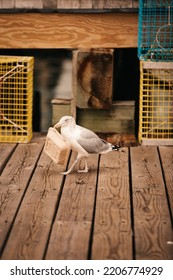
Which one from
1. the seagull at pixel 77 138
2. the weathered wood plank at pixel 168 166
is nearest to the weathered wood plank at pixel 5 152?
the seagull at pixel 77 138

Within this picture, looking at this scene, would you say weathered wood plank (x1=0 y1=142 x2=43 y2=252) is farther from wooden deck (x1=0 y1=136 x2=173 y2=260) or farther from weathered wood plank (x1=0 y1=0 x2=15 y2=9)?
weathered wood plank (x1=0 y1=0 x2=15 y2=9)

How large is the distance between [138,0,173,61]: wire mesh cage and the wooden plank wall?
8.3 inches

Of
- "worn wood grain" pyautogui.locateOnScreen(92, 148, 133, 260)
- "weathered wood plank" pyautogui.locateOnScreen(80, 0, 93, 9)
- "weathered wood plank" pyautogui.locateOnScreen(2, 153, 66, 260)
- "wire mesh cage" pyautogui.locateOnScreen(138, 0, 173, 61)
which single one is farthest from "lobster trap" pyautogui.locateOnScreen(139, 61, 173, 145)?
"weathered wood plank" pyautogui.locateOnScreen(2, 153, 66, 260)

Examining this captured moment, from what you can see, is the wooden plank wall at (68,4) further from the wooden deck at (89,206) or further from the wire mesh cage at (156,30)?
the wooden deck at (89,206)

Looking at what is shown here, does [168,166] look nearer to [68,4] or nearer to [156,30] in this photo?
[156,30]

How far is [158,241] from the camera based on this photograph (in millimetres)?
4922

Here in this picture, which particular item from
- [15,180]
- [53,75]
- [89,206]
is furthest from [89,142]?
[53,75]

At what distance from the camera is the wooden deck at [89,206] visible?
4.80 metres

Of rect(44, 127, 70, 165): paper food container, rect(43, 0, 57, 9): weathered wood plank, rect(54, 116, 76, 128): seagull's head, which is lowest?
rect(44, 127, 70, 165): paper food container

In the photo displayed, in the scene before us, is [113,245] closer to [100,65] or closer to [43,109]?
[100,65]

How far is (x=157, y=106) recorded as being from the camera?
7430mm

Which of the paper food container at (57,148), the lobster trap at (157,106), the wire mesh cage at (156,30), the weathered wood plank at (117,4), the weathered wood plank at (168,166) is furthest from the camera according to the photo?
the weathered wood plank at (117,4)

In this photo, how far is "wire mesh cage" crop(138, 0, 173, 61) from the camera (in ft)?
24.8

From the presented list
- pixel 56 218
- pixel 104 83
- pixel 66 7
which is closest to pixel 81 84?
pixel 104 83
